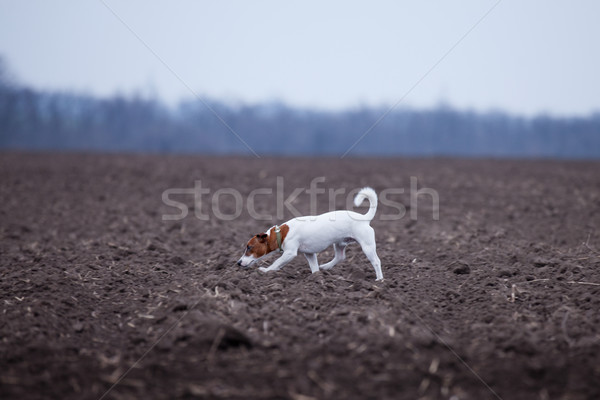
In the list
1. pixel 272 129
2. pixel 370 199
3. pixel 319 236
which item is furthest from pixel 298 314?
pixel 272 129

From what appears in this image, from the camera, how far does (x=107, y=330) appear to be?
5.70m

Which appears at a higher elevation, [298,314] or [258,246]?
[258,246]

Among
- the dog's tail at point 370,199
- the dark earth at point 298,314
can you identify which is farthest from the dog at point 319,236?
the dark earth at point 298,314

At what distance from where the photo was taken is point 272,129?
293ft

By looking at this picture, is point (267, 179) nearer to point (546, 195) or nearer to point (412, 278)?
point (546, 195)

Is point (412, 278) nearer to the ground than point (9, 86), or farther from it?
nearer to the ground

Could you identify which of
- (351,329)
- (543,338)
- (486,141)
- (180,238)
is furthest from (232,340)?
(486,141)

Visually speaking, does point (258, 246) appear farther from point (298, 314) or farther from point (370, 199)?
point (298, 314)

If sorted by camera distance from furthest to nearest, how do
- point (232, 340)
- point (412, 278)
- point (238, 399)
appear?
point (412, 278), point (232, 340), point (238, 399)

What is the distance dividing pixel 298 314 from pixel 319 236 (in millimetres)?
1820

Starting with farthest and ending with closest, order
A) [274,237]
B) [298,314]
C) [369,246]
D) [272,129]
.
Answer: [272,129], [274,237], [369,246], [298,314]

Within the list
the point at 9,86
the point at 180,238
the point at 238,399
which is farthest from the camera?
the point at 9,86

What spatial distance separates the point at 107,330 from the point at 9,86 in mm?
83307

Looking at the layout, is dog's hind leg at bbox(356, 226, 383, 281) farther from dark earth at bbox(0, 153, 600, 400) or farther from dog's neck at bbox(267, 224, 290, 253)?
dog's neck at bbox(267, 224, 290, 253)
